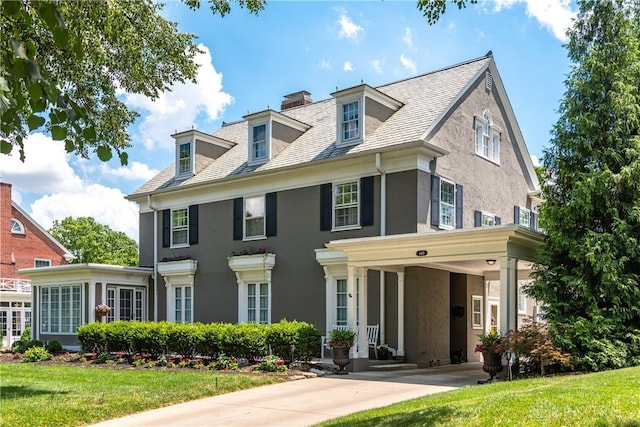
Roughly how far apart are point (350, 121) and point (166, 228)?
8546mm

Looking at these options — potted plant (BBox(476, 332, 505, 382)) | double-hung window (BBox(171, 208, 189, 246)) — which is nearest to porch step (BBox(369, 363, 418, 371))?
potted plant (BBox(476, 332, 505, 382))

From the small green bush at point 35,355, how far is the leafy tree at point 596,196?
1457 centimetres

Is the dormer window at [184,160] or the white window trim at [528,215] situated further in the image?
the dormer window at [184,160]

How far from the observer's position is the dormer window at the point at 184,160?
76.5ft

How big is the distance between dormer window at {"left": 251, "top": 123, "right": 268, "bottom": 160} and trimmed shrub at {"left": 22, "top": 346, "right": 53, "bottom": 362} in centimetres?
889

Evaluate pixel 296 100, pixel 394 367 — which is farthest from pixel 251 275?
pixel 296 100

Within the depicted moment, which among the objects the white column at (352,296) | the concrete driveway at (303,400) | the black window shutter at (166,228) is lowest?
the concrete driveway at (303,400)

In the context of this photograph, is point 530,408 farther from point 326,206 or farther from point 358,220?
point 326,206

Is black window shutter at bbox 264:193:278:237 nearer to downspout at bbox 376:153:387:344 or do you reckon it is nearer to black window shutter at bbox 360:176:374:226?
black window shutter at bbox 360:176:374:226

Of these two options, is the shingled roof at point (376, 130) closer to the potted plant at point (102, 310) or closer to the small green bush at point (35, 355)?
the potted plant at point (102, 310)

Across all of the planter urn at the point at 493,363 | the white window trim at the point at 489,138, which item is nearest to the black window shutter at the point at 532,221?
the white window trim at the point at 489,138

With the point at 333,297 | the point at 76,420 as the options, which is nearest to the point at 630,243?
the point at 333,297

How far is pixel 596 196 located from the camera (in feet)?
43.3

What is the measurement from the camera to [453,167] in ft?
61.6
